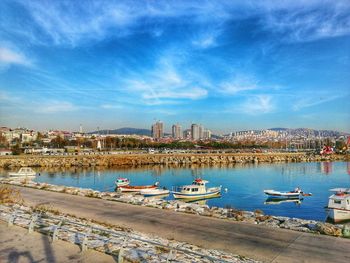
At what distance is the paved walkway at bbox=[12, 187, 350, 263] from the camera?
10.4m

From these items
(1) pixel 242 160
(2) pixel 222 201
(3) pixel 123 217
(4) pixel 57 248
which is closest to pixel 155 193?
(2) pixel 222 201

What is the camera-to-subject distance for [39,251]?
389 inches

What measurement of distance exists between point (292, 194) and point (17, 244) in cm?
2987

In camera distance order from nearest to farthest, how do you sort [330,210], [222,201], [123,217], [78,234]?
[78,234] < [123,217] < [330,210] < [222,201]

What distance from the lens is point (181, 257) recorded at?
10.0 metres

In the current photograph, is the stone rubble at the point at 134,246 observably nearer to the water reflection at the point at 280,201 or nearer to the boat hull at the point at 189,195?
the boat hull at the point at 189,195

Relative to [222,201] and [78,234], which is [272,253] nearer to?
[78,234]

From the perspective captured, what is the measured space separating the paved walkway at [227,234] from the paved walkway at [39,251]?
3.59 meters

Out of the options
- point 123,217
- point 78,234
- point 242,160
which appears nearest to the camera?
point 78,234

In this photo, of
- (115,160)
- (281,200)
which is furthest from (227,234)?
(115,160)

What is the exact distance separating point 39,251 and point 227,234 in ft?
22.2

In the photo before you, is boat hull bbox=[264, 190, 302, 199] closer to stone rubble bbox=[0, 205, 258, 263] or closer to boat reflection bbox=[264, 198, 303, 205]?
boat reflection bbox=[264, 198, 303, 205]

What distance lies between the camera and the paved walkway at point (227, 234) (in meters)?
10.4

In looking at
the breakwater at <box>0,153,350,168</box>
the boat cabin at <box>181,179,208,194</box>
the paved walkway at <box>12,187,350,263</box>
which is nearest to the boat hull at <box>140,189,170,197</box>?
the boat cabin at <box>181,179,208,194</box>
